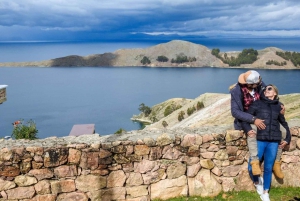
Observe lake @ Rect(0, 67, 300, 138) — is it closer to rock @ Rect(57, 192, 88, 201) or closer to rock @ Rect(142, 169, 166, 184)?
rock @ Rect(57, 192, 88, 201)

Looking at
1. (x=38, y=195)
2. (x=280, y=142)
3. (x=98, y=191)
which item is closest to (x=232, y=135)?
(x=280, y=142)

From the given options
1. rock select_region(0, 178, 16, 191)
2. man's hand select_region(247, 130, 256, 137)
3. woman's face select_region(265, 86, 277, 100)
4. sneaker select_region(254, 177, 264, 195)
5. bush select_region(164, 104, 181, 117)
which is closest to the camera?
rock select_region(0, 178, 16, 191)

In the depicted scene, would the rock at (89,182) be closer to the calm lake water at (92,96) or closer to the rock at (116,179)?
the rock at (116,179)

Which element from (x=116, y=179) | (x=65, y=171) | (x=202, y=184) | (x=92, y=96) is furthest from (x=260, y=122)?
(x=92, y=96)

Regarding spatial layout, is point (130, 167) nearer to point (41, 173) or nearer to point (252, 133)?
point (41, 173)

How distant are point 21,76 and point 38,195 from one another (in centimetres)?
17519

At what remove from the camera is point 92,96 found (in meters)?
113

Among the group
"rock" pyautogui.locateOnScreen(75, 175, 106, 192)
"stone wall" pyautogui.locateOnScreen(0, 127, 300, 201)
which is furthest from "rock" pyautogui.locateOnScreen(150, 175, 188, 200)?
"rock" pyautogui.locateOnScreen(75, 175, 106, 192)

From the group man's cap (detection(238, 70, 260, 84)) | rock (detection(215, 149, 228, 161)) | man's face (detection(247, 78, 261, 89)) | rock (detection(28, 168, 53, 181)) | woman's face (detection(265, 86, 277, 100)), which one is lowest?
rock (detection(28, 168, 53, 181))

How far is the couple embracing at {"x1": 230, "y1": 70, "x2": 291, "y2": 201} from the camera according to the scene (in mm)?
6160

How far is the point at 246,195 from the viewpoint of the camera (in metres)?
6.70

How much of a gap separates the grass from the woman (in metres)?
0.25

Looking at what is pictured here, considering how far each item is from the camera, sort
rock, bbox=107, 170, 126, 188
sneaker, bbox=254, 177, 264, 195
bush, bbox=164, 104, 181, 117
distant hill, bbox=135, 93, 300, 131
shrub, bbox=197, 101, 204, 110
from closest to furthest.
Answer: rock, bbox=107, 170, 126, 188 < sneaker, bbox=254, 177, 264, 195 < distant hill, bbox=135, 93, 300, 131 < shrub, bbox=197, 101, 204, 110 < bush, bbox=164, 104, 181, 117

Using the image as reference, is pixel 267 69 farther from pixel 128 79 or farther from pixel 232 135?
pixel 232 135
